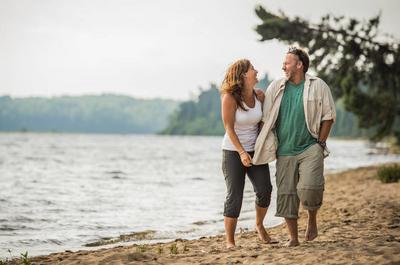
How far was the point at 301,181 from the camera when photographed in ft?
17.8

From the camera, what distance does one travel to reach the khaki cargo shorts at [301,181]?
5348 millimetres

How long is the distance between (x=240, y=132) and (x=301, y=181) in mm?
862

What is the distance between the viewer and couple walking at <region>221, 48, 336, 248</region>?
5395 mm

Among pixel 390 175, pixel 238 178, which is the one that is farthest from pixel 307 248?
pixel 390 175

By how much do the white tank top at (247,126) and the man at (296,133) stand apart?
0.35 feet

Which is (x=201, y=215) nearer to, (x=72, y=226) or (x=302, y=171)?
(x=72, y=226)

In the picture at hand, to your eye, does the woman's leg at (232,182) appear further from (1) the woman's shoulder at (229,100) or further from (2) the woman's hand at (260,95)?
(2) the woman's hand at (260,95)

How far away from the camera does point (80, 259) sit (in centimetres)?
580

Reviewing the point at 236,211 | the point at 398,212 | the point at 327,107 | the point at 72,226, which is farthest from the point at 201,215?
the point at 327,107

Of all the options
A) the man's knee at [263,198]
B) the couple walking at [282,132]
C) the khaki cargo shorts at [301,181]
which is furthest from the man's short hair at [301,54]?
the man's knee at [263,198]

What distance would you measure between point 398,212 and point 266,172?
4187 mm

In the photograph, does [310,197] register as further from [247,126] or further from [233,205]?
[247,126]

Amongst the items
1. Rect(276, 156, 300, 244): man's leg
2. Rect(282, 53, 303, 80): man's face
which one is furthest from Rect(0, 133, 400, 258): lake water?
Rect(282, 53, 303, 80): man's face

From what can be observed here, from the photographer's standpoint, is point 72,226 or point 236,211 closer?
A: point 236,211
